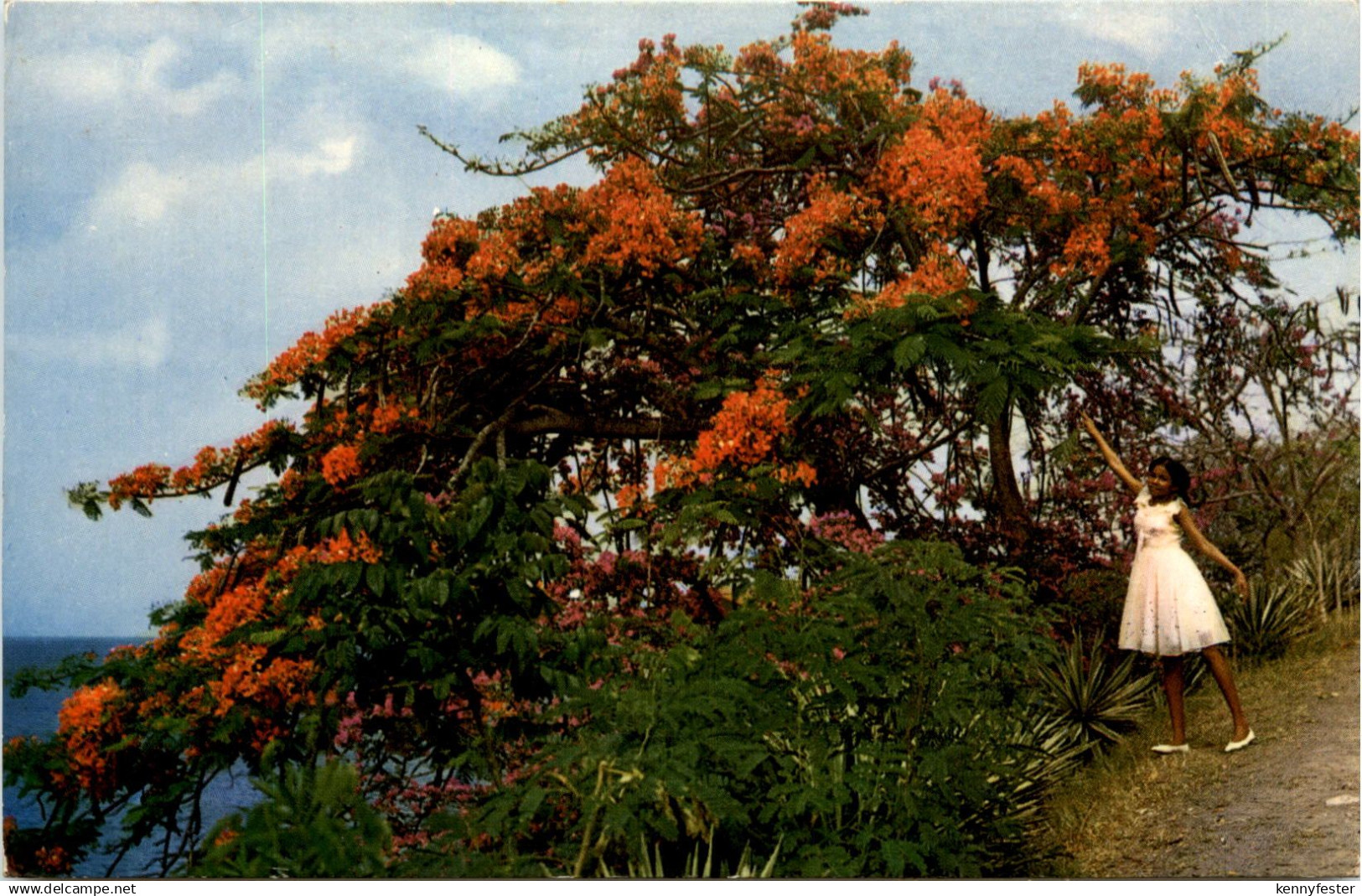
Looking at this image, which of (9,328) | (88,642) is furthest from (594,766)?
(9,328)

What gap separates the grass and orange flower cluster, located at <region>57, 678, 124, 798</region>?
3983mm

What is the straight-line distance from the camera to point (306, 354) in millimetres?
5711

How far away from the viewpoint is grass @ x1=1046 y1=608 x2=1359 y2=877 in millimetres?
4645

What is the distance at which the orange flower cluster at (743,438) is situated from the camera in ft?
18.3

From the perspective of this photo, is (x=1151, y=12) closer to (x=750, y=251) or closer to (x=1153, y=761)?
(x=750, y=251)

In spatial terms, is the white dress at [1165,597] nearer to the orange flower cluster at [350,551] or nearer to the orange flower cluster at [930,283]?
the orange flower cluster at [930,283]

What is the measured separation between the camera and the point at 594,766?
355cm

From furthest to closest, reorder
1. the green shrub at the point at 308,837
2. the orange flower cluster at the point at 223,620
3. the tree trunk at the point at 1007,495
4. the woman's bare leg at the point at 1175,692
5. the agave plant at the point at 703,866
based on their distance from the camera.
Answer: the tree trunk at the point at 1007,495
the woman's bare leg at the point at 1175,692
the orange flower cluster at the point at 223,620
the agave plant at the point at 703,866
the green shrub at the point at 308,837

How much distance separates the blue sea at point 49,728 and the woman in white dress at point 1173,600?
3.96 meters

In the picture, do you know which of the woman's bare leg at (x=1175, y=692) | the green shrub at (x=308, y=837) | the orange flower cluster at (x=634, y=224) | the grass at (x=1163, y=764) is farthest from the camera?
the orange flower cluster at (x=634, y=224)

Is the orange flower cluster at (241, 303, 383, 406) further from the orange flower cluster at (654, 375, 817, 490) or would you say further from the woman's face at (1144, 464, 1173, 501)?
the woman's face at (1144, 464, 1173, 501)

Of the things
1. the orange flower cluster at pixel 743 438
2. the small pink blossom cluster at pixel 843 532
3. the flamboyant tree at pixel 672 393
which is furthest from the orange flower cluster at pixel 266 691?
the small pink blossom cluster at pixel 843 532

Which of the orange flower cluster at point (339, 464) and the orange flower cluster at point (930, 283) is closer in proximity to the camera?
the orange flower cluster at point (930, 283)
